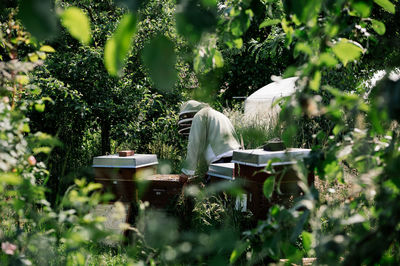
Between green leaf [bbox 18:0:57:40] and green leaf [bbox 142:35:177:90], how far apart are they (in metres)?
Answer: 0.16

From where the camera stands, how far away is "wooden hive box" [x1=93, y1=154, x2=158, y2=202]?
362 centimetres

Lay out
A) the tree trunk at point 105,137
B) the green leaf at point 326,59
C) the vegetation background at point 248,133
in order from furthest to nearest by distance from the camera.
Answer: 1. the tree trunk at point 105,137
2. the green leaf at point 326,59
3. the vegetation background at point 248,133

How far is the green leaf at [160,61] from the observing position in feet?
2.09

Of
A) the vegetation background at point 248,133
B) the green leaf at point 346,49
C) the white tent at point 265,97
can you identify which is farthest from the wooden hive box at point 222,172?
the white tent at point 265,97

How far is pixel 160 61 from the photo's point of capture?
648 mm

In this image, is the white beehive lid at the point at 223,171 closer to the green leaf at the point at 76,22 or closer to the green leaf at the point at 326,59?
the green leaf at the point at 326,59

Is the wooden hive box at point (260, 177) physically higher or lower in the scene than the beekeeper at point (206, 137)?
lower

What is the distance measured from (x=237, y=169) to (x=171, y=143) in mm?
3587

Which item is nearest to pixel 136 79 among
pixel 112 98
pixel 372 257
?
pixel 112 98

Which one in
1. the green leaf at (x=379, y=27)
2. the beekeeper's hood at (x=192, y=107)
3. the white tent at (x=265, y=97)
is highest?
the white tent at (x=265, y=97)

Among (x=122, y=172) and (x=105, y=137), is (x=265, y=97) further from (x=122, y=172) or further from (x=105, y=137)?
(x=122, y=172)

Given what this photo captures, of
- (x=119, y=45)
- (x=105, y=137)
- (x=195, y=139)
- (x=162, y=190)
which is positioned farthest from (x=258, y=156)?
(x=105, y=137)

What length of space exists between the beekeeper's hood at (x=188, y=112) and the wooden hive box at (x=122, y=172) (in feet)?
3.74

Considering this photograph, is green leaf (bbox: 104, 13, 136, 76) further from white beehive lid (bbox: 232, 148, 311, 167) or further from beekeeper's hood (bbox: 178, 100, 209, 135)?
beekeeper's hood (bbox: 178, 100, 209, 135)
